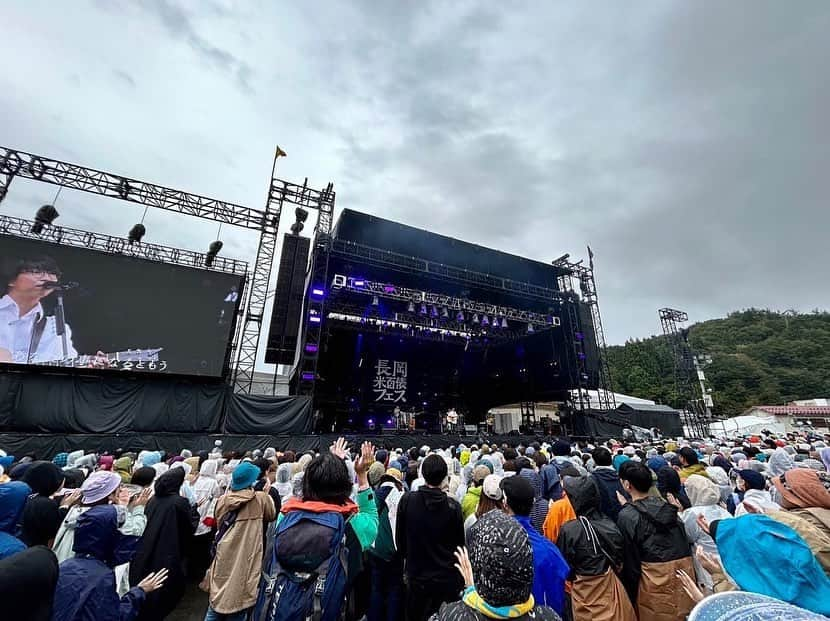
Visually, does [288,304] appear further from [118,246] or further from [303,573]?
[303,573]

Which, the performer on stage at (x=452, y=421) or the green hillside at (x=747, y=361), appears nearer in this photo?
the performer on stage at (x=452, y=421)

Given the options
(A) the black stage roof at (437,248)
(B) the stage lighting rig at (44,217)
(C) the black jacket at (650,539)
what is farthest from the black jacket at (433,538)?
(B) the stage lighting rig at (44,217)

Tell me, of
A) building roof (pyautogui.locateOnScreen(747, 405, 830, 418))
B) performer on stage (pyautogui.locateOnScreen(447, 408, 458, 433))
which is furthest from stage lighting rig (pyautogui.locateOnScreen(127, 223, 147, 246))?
building roof (pyautogui.locateOnScreen(747, 405, 830, 418))

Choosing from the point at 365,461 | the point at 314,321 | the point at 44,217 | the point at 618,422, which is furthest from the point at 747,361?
the point at 44,217

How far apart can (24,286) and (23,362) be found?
2167 millimetres

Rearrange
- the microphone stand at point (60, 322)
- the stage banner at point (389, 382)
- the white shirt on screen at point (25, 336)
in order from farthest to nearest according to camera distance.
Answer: the stage banner at point (389, 382)
the microphone stand at point (60, 322)
the white shirt on screen at point (25, 336)

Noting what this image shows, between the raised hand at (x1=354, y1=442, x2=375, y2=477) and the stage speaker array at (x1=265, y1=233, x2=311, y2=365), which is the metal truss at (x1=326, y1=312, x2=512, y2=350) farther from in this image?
the raised hand at (x1=354, y1=442, x2=375, y2=477)

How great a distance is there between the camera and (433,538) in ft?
6.99

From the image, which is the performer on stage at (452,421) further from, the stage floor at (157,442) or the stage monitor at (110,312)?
the stage monitor at (110,312)

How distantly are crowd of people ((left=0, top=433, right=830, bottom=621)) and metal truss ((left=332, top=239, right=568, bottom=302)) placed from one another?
11924 mm

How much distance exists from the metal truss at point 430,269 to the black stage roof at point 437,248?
2.78ft

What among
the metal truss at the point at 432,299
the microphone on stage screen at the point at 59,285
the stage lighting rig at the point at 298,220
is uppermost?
the stage lighting rig at the point at 298,220

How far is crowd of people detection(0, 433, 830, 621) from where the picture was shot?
1144mm

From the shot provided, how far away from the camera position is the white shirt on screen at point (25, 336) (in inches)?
370
